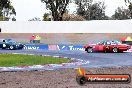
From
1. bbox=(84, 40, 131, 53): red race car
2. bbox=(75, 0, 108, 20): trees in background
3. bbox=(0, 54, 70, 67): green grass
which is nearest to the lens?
bbox=(0, 54, 70, 67): green grass

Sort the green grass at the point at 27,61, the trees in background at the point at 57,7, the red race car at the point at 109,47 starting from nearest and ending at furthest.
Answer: the green grass at the point at 27,61
the red race car at the point at 109,47
the trees in background at the point at 57,7

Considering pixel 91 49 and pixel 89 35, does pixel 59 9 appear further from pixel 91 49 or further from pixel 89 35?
pixel 91 49

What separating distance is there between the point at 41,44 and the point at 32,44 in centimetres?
96

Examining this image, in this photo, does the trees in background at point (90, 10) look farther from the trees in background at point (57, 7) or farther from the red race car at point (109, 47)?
the red race car at point (109, 47)

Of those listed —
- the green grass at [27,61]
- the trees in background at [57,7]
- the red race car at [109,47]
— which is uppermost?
the trees in background at [57,7]

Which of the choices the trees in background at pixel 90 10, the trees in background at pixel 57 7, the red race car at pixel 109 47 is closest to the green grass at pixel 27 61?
the red race car at pixel 109 47

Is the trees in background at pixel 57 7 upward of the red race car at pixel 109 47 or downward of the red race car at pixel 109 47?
upward

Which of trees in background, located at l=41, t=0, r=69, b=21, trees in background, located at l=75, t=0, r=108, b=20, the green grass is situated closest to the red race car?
the green grass

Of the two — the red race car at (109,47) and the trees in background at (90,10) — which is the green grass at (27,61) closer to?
the red race car at (109,47)

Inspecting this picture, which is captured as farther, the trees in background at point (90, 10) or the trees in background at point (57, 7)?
the trees in background at point (90, 10)

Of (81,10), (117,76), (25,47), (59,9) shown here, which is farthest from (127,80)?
(81,10)

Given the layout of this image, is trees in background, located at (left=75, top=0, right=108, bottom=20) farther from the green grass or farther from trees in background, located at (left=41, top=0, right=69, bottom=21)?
the green grass

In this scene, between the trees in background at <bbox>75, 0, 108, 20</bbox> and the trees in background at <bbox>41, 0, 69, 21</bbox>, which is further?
the trees in background at <bbox>75, 0, 108, 20</bbox>

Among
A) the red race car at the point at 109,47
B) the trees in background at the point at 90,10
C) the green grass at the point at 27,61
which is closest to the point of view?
the green grass at the point at 27,61
